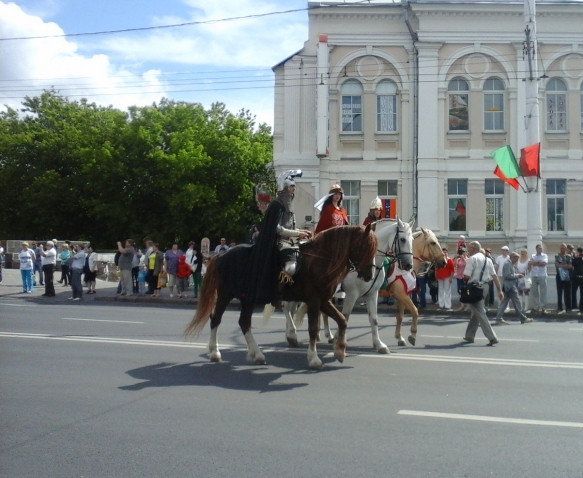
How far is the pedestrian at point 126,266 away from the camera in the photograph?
925 inches

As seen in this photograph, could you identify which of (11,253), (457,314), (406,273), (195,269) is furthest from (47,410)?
(11,253)

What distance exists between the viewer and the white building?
93.8 feet

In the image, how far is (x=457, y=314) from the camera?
66.7ft

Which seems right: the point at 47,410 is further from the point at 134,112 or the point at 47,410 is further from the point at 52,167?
the point at 52,167

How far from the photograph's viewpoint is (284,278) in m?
10.2

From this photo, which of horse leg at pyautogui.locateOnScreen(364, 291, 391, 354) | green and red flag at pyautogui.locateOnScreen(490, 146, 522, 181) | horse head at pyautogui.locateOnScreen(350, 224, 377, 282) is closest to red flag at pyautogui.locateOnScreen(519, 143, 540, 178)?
green and red flag at pyautogui.locateOnScreen(490, 146, 522, 181)

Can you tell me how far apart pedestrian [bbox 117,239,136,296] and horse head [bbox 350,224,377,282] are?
1443 cm

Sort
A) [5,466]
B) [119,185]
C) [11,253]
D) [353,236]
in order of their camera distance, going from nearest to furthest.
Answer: [5,466] < [353,236] < [11,253] < [119,185]

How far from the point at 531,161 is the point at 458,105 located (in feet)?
32.7

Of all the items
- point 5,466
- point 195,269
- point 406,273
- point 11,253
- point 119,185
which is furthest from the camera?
point 119,185

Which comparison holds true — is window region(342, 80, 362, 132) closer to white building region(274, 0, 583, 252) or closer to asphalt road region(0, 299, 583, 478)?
white building region(274, 0, 583, 252)

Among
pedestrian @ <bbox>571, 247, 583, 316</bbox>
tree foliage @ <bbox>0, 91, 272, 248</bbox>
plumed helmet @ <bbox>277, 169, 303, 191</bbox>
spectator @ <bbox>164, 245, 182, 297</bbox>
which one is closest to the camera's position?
plumed helmet @ <bbox>277, 169, 303, 191</bbox>

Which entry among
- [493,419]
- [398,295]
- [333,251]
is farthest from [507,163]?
[493,419]

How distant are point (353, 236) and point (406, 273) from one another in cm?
328
